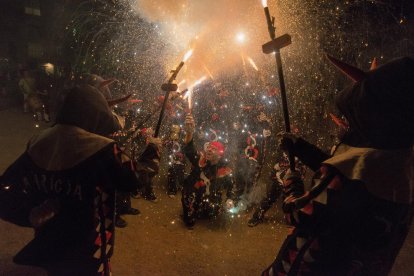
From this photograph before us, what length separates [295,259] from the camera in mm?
2275

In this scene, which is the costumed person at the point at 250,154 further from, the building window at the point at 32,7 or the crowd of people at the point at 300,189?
the building window at the point at 32,7

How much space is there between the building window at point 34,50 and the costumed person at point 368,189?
2520 centimetres

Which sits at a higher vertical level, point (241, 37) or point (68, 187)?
point (241, 37)

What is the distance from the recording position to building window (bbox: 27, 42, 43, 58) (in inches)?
904

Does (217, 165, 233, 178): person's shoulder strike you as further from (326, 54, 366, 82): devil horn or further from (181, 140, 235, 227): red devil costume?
(326, 54, 366, 82): devil horn

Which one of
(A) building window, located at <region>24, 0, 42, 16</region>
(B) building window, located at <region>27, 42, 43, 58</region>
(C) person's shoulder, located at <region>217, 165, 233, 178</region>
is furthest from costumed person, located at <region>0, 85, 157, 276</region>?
(A) building window, located at <region>24, 0, 42, 16</region>

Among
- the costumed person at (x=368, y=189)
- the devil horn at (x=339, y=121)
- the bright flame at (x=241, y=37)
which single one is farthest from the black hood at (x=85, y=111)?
the bright flame at (x=241, y=37)

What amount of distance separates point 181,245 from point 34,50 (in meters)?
23.2

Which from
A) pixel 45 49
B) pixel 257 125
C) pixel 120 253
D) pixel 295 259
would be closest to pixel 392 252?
pixel 295 259

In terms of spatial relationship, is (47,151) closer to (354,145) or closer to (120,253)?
(354,145)

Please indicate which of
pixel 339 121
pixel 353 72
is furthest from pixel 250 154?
pixel 353 72

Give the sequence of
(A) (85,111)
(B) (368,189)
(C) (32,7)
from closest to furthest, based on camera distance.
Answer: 1. (B) (368,189)
2. (A) (85,111)
3. (C) (32,7)

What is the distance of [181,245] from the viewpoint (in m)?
5.36

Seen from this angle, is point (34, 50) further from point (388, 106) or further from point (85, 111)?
point (388, 106)
